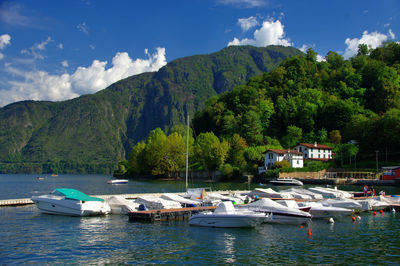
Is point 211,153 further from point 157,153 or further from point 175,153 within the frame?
point 157,153

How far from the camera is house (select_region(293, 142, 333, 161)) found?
398 ft

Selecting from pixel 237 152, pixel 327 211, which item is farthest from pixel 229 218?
pixel 237 152

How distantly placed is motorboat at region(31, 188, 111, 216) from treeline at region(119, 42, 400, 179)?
79.1m

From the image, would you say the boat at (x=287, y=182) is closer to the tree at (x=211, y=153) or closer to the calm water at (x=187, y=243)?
the tree at (x=211, y=153)

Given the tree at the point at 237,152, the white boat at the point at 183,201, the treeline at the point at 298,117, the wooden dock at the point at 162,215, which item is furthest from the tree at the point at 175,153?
the wooden dock at the point at 162,215

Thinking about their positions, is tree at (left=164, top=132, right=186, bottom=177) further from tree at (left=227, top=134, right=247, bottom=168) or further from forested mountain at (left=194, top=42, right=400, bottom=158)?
forested mountain at (left=194, top=42, right=400, bottom=158)

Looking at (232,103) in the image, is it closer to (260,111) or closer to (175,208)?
(260,111)

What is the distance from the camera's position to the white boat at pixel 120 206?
4062 centimetres

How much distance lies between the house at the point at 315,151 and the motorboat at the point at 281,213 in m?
88.9

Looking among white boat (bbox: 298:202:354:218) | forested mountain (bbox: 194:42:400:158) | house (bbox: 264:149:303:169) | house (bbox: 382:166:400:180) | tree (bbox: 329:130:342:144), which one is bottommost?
white boat (bbox: 298:202:354:218)

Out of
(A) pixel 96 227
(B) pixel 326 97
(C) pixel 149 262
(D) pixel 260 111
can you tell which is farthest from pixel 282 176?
(C) pixel 149 262

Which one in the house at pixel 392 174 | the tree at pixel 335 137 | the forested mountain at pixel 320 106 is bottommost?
the house at pixel 392 174

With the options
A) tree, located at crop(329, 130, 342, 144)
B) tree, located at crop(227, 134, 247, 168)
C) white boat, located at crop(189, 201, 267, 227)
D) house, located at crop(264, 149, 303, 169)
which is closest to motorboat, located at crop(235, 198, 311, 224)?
white boat, located at crop(189, 201, 267, 227)

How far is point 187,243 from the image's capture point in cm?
2641
